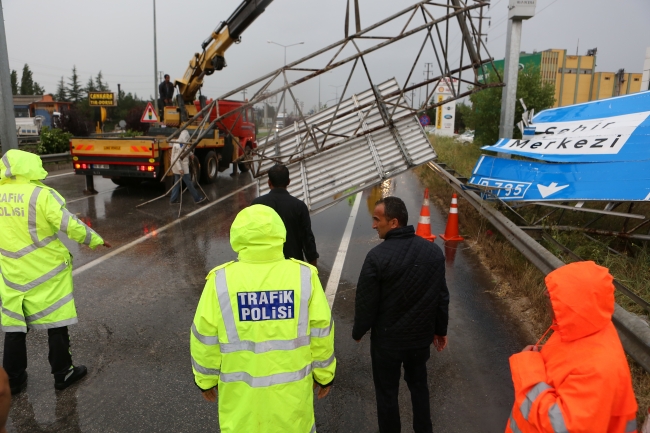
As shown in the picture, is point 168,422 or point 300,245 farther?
point 300,245

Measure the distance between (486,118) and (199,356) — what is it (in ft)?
52.4

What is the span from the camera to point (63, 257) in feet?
11.8

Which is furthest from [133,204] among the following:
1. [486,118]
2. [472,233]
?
[486,118]

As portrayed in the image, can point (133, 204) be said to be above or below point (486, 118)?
below

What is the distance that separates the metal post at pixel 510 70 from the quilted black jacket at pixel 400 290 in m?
6.96

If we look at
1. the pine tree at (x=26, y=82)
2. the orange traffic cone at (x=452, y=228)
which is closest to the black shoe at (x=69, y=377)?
the orange traffic cone at (x=452, y=228)

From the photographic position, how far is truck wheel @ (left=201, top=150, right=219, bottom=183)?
541 inches

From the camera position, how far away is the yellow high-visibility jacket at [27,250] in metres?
3.43

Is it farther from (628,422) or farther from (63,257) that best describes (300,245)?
(628,422)

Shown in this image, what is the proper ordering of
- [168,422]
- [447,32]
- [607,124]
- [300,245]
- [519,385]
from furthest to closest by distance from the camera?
[447,32] < [607,124] < [300,245] < [168,422] < [519,385]

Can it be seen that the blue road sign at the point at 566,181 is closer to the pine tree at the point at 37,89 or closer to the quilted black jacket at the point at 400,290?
the quilted black jacket at the point at 400,290

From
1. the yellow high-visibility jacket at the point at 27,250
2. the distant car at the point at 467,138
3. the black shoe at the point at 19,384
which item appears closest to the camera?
the yellow high-visibility jacket at the point at 27,250

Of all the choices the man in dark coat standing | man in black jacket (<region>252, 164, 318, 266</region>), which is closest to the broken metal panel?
man in black jacket (<region>252, 164, 318, 266</region>)

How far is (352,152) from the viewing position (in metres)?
7.76
